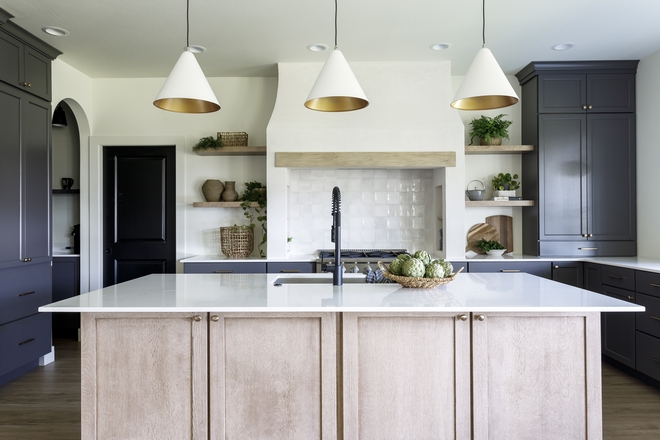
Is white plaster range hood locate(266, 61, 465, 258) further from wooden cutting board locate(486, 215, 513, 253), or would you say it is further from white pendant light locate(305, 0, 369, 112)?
white pendant light locate(305, 0, 369, 112)

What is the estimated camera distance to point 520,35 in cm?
378

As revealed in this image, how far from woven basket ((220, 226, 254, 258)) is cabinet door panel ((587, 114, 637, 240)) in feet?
10.7

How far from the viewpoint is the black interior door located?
4.86m

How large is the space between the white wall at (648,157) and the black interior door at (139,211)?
4.51m

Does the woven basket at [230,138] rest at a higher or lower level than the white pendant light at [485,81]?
higher

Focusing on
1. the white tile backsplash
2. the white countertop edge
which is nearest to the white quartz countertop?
the white countertop edge

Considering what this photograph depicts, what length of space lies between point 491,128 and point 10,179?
409cm

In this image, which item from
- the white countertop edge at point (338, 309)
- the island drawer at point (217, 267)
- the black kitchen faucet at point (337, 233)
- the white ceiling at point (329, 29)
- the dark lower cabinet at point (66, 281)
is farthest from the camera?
the dark lower cabinet at point (66, 281)

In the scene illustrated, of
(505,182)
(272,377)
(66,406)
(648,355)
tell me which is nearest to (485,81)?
(272,377)

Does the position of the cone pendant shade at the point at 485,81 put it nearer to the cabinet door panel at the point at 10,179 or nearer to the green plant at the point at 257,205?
the green plant at the point at 257,205

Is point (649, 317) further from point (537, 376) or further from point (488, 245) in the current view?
point (537, 376)

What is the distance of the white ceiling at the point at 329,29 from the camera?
326cm

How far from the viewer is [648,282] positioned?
11.1 feet

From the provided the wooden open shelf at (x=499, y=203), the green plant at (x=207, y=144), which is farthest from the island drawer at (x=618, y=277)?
the green plant at (x=207, y=144)
